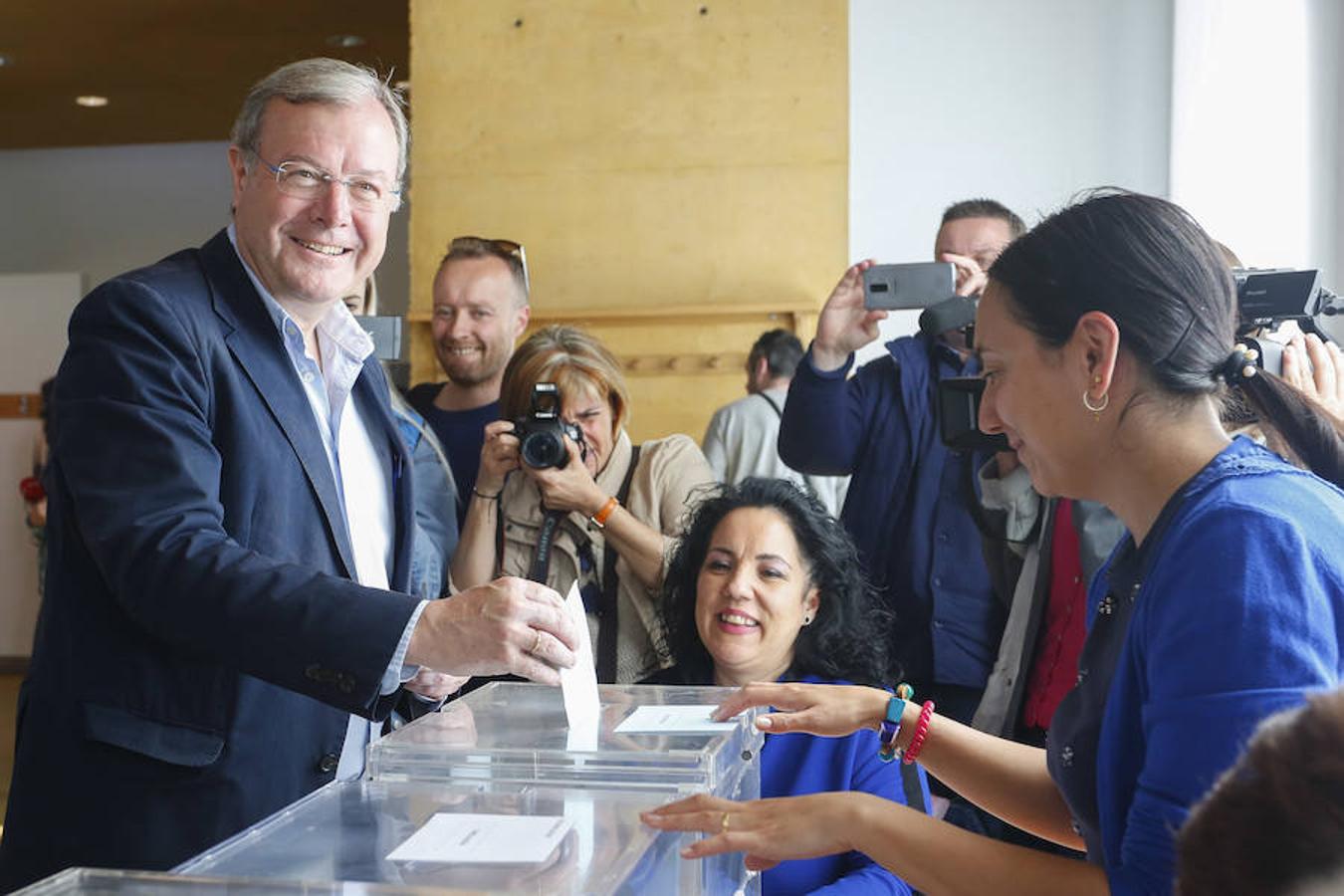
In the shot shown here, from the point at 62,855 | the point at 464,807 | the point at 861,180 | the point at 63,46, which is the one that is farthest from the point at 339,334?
the point at 63,46

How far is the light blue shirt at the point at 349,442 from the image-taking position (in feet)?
5.27

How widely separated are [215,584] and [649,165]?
3907mm

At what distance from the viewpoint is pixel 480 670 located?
4.40 ft

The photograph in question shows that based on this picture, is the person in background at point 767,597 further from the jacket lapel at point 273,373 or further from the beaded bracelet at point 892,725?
the jacket lapel at point 273,373

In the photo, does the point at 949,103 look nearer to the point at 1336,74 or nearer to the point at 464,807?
the point at 1336,74

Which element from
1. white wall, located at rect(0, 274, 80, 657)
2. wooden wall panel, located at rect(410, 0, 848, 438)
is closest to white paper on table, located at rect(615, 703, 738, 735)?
wooden wall panel, located at rect(410, 0, 848, 438)

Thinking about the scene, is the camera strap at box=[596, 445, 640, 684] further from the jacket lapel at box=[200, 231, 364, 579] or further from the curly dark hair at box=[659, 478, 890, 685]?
the jacket lapel at box=[200, 231, 364, 579]

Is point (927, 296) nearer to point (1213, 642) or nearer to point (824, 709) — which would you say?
point (824, 709)

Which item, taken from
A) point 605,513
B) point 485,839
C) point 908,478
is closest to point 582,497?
point 605,513

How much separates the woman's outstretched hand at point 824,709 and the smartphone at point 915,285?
3.71ft

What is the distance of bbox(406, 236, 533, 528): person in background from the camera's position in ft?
9.93

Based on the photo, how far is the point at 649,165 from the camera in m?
5.06

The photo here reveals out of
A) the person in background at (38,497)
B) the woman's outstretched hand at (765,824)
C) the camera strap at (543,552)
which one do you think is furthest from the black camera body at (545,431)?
the person in background at (38,497)

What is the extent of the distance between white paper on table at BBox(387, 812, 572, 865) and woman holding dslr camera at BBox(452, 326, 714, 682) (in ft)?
4.56
